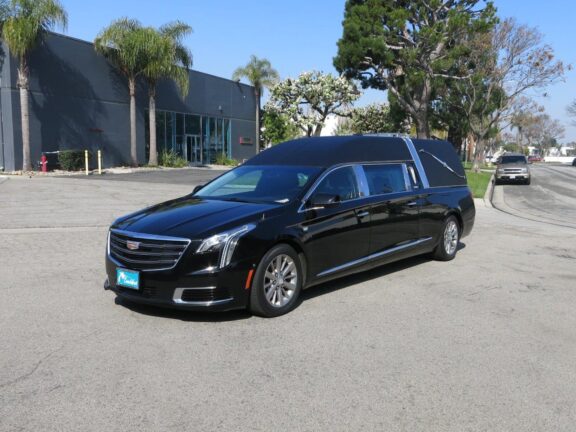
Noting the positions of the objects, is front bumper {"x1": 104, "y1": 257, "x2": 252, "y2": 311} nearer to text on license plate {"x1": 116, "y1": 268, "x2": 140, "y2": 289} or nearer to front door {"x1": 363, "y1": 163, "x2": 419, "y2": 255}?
text on license plate {"x1": 116, "y1": 268, "x2": 140, "y2": 289}

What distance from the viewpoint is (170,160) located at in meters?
35.3

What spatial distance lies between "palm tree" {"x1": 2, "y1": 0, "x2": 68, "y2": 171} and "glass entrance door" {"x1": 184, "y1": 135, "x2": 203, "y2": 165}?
47.3 feet

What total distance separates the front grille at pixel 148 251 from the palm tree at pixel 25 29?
22610mm

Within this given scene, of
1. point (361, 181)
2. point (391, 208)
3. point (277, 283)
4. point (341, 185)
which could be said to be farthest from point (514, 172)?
point (277, 283)

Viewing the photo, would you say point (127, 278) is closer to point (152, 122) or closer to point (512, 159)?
point (512, 159)

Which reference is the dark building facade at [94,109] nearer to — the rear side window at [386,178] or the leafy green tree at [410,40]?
the leafy green tree at [410,40]

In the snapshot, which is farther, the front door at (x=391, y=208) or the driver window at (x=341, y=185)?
the front door at (x=391, y=208)

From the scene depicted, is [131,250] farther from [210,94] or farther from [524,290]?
[210,94]

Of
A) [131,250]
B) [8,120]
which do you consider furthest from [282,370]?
[8,120]

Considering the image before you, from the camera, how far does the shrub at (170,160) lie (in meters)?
35.0

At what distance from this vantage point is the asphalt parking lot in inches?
138

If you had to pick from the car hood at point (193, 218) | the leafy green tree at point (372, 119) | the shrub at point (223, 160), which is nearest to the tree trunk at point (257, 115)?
the shrub at point (223, 160)

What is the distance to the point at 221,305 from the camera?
5090mm

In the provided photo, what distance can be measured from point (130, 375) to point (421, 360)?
2.18 meters
